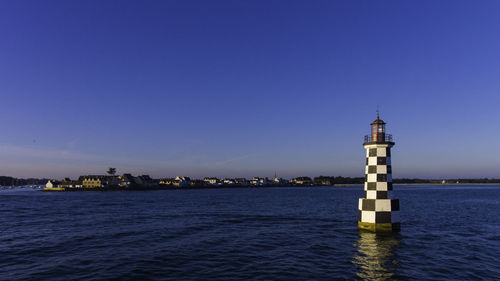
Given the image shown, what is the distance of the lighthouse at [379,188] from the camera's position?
781 inches

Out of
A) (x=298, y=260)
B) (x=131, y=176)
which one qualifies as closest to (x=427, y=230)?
(x=298, y=260)

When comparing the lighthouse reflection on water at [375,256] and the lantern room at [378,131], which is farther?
the lantern room at [378,131]

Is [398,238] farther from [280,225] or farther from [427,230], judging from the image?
[280,225]

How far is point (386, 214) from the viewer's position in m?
20.0

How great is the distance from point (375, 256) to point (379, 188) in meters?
5.41

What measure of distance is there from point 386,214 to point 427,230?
7.62m

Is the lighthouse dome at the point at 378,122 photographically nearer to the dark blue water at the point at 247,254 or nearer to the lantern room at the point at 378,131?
the lantern room at the point at 378,131

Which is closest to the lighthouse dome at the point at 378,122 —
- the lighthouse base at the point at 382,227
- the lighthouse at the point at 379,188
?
the lighthouse at the point at 379,188

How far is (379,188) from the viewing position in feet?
64.9

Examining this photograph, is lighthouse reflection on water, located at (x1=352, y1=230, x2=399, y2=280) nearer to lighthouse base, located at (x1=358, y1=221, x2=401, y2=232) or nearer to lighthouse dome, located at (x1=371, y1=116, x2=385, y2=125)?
lighthouse base, located at (x1=358, y1=221, x2=401, y2=232)

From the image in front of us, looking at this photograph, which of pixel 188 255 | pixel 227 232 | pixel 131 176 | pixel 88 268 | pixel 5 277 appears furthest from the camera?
pixel 131 176

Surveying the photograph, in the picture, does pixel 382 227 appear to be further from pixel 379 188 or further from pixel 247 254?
pixel 247 254

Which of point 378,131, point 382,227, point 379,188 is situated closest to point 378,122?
point 378,131

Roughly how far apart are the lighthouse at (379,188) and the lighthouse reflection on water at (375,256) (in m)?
0.75
